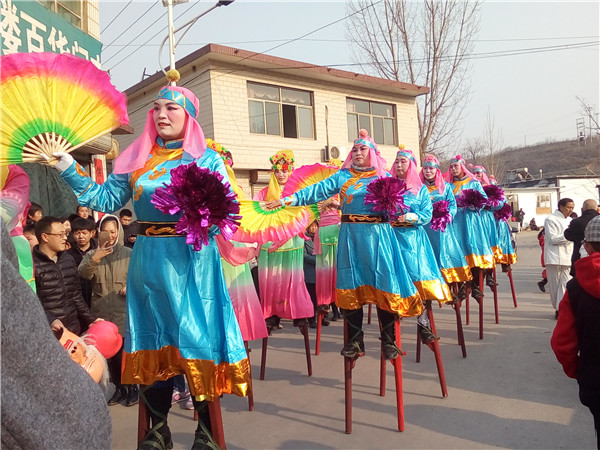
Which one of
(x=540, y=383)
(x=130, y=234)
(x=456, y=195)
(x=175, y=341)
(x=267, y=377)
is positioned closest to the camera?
(x=175, y=341)

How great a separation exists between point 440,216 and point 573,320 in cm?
274

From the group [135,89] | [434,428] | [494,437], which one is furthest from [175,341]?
[135,89]

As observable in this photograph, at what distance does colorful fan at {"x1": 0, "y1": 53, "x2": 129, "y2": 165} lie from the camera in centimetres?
235

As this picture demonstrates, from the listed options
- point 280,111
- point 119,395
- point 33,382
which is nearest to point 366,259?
point 119,395

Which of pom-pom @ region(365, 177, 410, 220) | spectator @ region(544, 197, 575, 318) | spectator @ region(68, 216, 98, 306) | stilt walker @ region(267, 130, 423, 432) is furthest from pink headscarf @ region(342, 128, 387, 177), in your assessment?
spectator @ region(544, 197, 575, 318)

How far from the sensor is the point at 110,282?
173 inches

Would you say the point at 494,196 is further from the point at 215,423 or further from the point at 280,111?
the point at 280,111

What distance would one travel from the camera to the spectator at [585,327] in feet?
7.85

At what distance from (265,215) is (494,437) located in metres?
2.28

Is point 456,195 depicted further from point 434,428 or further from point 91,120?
point 91,120

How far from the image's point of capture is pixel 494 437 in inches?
132

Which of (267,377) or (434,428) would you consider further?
(267,377)

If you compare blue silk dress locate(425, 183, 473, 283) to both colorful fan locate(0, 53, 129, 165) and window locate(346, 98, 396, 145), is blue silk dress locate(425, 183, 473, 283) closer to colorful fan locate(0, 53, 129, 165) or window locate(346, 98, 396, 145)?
colorful fan locate(0, 53, 129, 165)

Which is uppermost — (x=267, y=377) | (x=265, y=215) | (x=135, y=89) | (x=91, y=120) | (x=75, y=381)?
(x=135, y=89)
